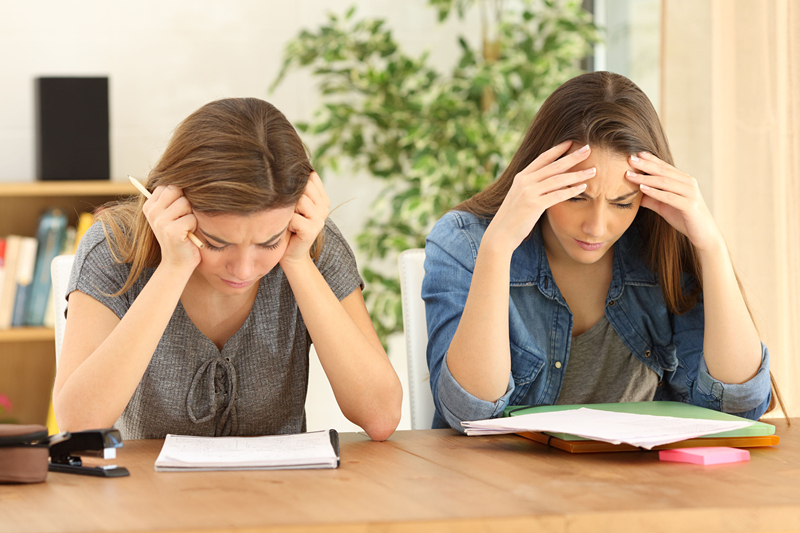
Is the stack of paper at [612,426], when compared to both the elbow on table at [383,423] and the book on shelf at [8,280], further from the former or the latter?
the book on shelf at [8,280]

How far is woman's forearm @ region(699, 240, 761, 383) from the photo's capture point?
49.3 inches

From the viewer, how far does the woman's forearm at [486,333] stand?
121cm

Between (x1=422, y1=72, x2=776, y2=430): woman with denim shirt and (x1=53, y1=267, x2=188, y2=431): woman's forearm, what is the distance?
0.44 m

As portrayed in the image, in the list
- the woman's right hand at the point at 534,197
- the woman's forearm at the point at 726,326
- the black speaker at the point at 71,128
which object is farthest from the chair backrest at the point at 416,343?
the black speaker at the point at 71,128

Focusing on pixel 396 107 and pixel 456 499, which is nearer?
pixel 456 499

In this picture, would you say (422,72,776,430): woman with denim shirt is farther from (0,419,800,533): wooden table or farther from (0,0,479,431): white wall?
(0,0,479,431): white wall

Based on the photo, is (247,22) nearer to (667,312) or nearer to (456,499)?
(667,312)

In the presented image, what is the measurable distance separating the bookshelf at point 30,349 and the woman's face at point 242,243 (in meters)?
1.51

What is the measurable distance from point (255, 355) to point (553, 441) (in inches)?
20.5

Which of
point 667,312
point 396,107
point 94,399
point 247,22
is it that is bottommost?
point 94,399

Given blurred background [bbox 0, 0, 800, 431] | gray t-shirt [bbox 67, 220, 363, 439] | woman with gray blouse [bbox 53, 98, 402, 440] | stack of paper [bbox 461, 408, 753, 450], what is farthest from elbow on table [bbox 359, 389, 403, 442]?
blurred background [bbox 0, 0, 800, 431]

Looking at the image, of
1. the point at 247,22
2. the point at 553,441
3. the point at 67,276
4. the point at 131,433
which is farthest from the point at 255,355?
the point at 247,22

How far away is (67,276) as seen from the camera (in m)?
1.37

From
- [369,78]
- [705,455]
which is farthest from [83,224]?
[705,455]
